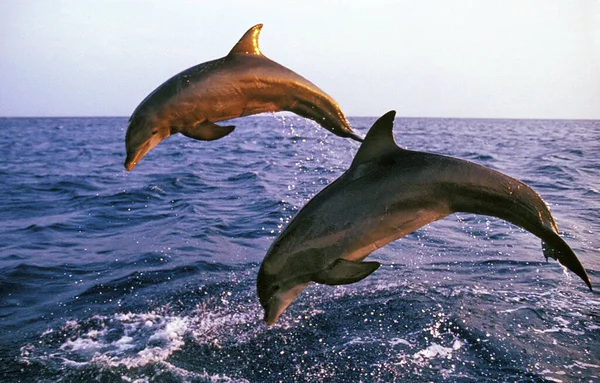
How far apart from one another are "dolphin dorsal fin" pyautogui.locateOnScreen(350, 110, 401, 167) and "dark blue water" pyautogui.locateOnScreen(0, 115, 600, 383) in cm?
214

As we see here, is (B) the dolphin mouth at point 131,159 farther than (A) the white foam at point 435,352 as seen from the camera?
No

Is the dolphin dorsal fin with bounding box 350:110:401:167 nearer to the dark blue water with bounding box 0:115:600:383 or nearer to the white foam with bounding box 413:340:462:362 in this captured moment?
the dark blue water with bounding box 0:115:600:383

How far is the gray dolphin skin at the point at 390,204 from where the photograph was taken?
13.1 feet

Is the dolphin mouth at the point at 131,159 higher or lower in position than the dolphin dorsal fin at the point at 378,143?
lower

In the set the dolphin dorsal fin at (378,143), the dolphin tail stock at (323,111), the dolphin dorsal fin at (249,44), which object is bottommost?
the dolphin dorsal fin at (378,143)

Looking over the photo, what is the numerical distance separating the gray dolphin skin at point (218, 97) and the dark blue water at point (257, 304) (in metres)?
1.72

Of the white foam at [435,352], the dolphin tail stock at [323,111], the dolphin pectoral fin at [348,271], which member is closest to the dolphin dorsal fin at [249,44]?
the dolphin tail stock at [323,111]

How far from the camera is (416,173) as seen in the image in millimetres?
3998

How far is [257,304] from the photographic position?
8.34m

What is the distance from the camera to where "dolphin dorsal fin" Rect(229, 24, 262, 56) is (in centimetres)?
414

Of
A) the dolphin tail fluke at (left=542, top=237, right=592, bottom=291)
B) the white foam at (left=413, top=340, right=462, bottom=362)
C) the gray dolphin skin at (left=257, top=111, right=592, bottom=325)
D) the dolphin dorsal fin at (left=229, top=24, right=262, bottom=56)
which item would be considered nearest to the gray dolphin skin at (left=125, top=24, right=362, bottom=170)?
the dolphin dorsal fin at (left=229, top=24, right=262, bottom=56)

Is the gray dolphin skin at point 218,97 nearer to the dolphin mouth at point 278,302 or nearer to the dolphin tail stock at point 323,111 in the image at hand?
the dolphin tail stock at point 323,111

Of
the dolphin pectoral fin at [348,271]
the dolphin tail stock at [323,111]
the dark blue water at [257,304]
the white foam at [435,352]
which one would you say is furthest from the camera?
the white foam at [435,352]

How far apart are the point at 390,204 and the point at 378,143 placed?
46cm
